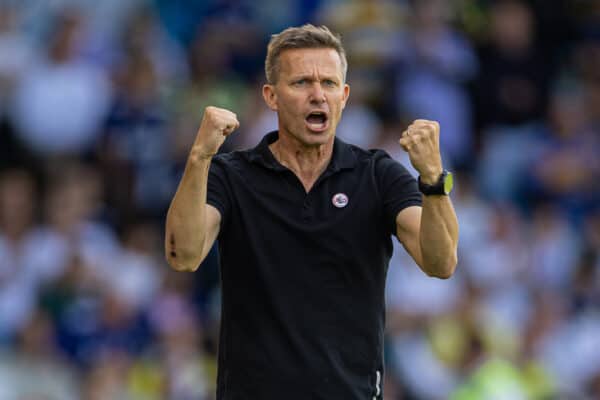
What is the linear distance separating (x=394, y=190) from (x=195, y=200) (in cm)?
87

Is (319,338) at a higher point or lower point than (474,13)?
lower

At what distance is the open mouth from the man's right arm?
1.31 feet

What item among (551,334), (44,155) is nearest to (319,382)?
(551,334)

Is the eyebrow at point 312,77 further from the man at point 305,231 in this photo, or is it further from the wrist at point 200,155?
the wrist at point 200,155

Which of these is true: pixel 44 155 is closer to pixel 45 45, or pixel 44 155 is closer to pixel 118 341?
pixel 45 45

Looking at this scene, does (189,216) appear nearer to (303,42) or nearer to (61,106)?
(303,42)

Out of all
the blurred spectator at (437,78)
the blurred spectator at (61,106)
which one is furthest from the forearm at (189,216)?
the blurred spectator at (437,78)

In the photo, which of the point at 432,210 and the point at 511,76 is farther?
the point at 511,76

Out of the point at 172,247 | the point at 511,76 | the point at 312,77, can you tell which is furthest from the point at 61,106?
the point at 172,247

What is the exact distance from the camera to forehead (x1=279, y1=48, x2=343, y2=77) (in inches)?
237

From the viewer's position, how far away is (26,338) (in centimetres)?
1058

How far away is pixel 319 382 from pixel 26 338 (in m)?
5.21

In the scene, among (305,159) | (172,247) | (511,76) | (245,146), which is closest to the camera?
(172,247)

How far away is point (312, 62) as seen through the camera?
19.8 ft
